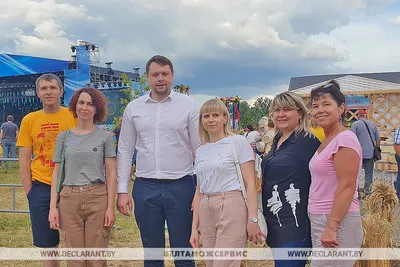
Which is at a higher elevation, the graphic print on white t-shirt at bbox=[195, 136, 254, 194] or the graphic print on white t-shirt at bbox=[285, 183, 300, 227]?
the graphic print on white t-shirt at bbox=[195, 136, 254, 194]

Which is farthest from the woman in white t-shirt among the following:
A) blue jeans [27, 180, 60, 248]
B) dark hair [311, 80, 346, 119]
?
blue jeans [27, 180, 60, 248]

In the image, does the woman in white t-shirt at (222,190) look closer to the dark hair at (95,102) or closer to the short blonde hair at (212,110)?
the short blonde hair at (212,110)

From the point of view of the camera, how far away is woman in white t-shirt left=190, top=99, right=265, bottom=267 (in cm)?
209

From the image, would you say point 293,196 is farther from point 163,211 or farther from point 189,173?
point 163,211

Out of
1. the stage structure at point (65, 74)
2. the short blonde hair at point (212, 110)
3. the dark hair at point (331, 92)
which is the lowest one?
the short blonde hair at point (212, 110)

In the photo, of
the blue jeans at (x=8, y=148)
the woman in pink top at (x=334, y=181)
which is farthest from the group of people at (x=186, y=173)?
the blue jeans at (x=8, y=148)

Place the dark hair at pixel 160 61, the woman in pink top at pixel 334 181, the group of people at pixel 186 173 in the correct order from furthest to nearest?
the dark hair at pixel 160 61 → the group of people at pixel 186 173 → the woman in pink top at pixel 334 181

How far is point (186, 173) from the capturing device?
8.17ft

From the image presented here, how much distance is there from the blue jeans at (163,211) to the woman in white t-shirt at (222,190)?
0.21m

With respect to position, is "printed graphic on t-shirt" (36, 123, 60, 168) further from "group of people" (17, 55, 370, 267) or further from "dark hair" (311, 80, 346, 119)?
"dark hair" (311, 80, 346, 119)

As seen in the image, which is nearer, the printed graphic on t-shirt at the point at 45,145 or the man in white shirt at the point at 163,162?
the man in white shirt at the point at 163,162

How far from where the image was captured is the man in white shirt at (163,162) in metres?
2.45

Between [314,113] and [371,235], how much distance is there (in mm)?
1351

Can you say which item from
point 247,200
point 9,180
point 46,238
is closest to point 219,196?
point 247,200
